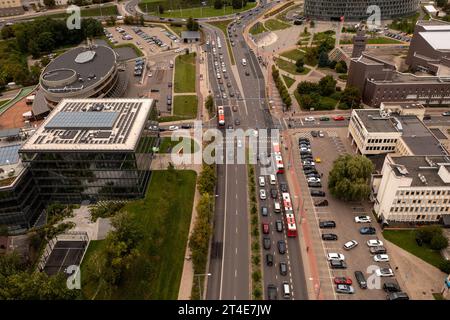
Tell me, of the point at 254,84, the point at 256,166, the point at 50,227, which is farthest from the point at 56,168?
the point at 254,84

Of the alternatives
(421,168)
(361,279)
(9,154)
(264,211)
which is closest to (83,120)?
(9,154)

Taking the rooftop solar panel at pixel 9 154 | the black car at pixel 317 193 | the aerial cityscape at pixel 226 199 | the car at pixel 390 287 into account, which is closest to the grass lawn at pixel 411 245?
the aerial cityscape at pixel 226 199

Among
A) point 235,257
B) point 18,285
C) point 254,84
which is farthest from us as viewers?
point 254,84

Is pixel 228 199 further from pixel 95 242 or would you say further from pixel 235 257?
pixel 95 242

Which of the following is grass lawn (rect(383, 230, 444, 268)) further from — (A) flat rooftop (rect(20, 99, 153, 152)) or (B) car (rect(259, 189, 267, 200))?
(A) flat rooftop (rect(20, 99, 153, 152))

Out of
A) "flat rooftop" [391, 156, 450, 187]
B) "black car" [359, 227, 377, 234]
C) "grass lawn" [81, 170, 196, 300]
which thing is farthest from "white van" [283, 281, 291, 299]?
"flat rooftop" [391, 156, 450, 187]

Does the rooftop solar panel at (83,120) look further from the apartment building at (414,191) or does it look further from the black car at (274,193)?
the apartment building at (414,191)
